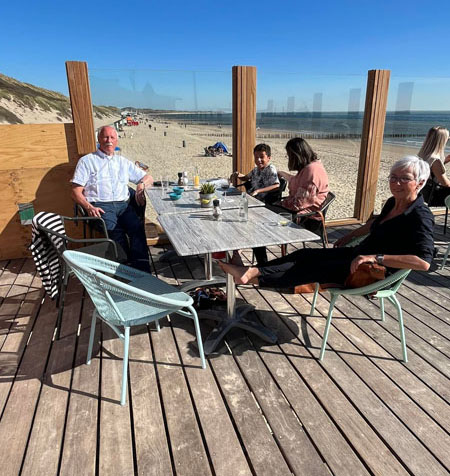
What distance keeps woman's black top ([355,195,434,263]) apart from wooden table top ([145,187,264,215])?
40.9 inches

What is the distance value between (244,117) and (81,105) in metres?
1.69

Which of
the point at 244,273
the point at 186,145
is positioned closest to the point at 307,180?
the point at 244,273

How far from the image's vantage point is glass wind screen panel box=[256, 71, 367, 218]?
3.95 meters

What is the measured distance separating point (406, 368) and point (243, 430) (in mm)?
1045

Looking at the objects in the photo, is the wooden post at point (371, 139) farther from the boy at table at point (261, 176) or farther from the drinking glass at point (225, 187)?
the drinking glass at point (225, 187)

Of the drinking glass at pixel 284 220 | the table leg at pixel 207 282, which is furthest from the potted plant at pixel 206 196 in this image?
the drinking glass at pixel 284 220

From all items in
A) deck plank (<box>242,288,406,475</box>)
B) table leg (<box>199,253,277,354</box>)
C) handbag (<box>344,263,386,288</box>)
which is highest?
handbag (<box>344,263,386,288</box>)

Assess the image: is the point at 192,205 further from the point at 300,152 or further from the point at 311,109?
the point at 311,109

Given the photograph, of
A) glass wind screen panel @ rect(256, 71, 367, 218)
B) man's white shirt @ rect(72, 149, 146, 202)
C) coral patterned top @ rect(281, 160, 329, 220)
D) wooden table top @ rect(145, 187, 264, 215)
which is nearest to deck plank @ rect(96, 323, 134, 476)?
wooden table top @ rect(145, 187, 264, 215)

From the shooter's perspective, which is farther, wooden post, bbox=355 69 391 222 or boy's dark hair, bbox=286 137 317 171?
wooden post, bbox=355 69 391 222

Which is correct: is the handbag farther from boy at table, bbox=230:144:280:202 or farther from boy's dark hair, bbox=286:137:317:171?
boy at table, bbox=230:144:280:202

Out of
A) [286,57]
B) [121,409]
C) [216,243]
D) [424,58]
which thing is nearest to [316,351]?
[216,243]

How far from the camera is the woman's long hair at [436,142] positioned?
12.0 feet

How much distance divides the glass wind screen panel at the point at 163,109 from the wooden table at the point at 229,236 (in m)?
1.22
